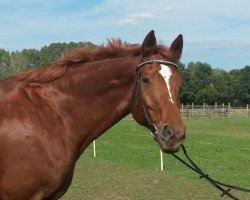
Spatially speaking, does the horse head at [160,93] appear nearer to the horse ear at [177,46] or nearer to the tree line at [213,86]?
the horse ear at [177,46]

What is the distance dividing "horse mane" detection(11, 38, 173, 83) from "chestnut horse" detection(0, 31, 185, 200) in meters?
0.01

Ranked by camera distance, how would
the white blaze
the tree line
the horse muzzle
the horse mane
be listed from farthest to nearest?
1. the tree line
2. the horse mane
3. the white blaze
4. the horse muzzle

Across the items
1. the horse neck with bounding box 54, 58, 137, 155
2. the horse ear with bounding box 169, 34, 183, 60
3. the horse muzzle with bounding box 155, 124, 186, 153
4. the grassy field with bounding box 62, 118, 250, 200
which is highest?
the horse ear with bounding box 169, 34, 183, 60

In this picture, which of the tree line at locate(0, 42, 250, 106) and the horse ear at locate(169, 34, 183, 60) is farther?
the tree line at locate(0, 42, 250, 106)

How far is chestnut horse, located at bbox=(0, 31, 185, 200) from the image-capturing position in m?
3.81

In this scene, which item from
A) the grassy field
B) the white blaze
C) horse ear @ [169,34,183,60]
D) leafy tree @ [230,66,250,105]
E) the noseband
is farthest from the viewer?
leafy tree @ [230,66,250,105]

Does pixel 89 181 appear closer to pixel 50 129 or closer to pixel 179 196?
pixel 179 196

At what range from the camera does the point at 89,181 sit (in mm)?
11016

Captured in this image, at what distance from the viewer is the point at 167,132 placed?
366 centimetres

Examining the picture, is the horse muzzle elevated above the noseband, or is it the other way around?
the noseband

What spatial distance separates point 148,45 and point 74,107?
972mm

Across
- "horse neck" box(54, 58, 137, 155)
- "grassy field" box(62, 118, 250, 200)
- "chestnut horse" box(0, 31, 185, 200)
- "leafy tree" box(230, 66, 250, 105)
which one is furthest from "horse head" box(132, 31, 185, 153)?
"leafy tree" box(230, 66, 250, 105)

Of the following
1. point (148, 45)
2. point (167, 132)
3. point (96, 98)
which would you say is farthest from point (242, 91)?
point (167, 132)

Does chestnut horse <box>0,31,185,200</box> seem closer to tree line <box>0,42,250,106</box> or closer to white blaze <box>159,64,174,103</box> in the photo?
white blaze <box>159,64,174,103</box>
